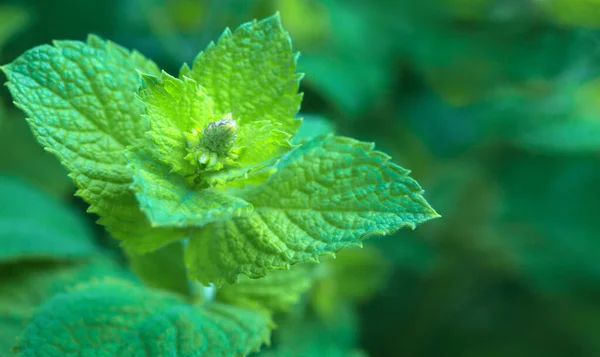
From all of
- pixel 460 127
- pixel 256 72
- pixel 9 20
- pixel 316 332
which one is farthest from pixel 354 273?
pixel 9 20

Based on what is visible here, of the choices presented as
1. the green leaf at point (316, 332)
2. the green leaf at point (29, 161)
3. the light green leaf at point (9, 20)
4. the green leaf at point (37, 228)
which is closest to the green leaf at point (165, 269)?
the green leaf at point (37, 228)

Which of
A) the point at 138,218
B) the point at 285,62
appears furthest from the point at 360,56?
the point at 138,218

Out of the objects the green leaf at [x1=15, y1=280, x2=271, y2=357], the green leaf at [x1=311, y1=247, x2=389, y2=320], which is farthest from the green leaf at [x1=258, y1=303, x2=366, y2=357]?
the green leaf at [x1=15, y1=280, x2=271, y2=357]

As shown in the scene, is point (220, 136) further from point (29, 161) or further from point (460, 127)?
point (460, 127)

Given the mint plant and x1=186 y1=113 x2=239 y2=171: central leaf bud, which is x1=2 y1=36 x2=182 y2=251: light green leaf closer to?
the mint plant

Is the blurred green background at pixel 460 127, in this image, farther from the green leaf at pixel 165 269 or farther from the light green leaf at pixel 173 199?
the light green leaf at pixel 173 199

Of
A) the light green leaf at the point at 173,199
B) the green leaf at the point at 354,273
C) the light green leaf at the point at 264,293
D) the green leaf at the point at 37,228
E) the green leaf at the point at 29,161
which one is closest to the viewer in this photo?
the light green leaf at the point at 173,199

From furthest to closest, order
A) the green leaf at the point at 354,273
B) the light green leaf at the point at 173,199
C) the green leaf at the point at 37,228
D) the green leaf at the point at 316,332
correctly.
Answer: the green leaf at the point at 354,273 → the green leaf at the point at 316,332 → the green leaf at the point at 37,228 → the light green leaf at the point at 173,199

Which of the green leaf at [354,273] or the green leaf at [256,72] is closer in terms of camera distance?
the green leaf at [256,72]
